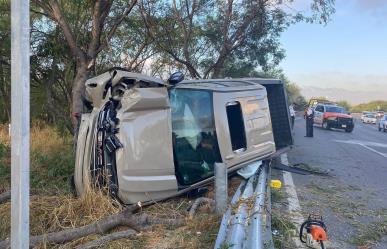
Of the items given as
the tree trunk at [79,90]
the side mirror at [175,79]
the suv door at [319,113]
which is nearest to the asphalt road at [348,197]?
the side mirror at [175,79]

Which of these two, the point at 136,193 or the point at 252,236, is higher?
the point at 136,193

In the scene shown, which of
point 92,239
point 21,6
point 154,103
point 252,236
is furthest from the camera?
point 154,103

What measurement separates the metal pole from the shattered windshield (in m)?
3.69

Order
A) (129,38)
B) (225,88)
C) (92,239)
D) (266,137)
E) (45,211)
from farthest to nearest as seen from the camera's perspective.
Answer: (129,38), (266,137), (225,88), (45,211), (92,239)

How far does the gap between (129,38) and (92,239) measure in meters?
15.4

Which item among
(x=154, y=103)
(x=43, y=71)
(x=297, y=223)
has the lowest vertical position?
(x=297, y=223)

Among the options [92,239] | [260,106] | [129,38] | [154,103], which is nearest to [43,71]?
[129,38]

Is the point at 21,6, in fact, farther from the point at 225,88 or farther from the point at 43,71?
the point at 43,71

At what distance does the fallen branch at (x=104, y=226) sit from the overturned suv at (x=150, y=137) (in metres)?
0.56

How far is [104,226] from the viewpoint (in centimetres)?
493

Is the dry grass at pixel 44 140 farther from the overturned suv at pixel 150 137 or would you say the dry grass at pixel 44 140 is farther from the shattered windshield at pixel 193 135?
the shattered windshield at pixel 193 135

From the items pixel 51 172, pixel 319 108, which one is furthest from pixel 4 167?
pixel 319 108

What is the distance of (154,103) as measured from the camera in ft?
19.7

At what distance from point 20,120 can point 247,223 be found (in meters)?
2.69
